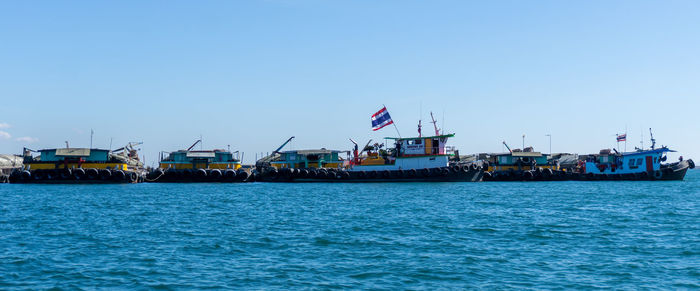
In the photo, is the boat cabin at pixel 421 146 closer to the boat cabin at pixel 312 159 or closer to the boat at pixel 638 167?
the boat cabin at pixel 312 159

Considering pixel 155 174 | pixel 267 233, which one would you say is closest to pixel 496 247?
pixel 267 233

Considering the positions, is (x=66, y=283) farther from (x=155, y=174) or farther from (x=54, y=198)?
(x=155, y=174)

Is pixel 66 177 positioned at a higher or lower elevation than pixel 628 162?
lower

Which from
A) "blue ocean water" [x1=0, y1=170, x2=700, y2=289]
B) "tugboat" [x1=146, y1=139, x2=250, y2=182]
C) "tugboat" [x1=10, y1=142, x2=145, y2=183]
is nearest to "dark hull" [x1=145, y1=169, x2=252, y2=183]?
"tugboat" [x1=146, y1=139, x2=250, y2=182]

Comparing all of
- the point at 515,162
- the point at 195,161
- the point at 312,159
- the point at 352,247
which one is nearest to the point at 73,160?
the point at 195,161

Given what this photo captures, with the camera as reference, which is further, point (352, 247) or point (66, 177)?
point (66, 177)

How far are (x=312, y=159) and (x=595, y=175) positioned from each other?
35.2 m

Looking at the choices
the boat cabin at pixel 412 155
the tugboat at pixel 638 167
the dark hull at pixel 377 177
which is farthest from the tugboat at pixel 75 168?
the tugboat at pixel 638 167

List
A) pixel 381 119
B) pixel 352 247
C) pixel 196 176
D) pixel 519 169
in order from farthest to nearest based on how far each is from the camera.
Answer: pixel 519 169
pixel 196 176
pixel 381 119
pixel 352 247

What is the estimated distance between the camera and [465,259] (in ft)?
52.5

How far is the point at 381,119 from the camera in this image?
55.1 m

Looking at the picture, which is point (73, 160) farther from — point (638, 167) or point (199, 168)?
point (638, 167)

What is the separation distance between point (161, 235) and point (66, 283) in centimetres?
743

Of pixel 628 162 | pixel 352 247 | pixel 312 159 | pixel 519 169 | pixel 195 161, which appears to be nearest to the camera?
pixel 352 247
